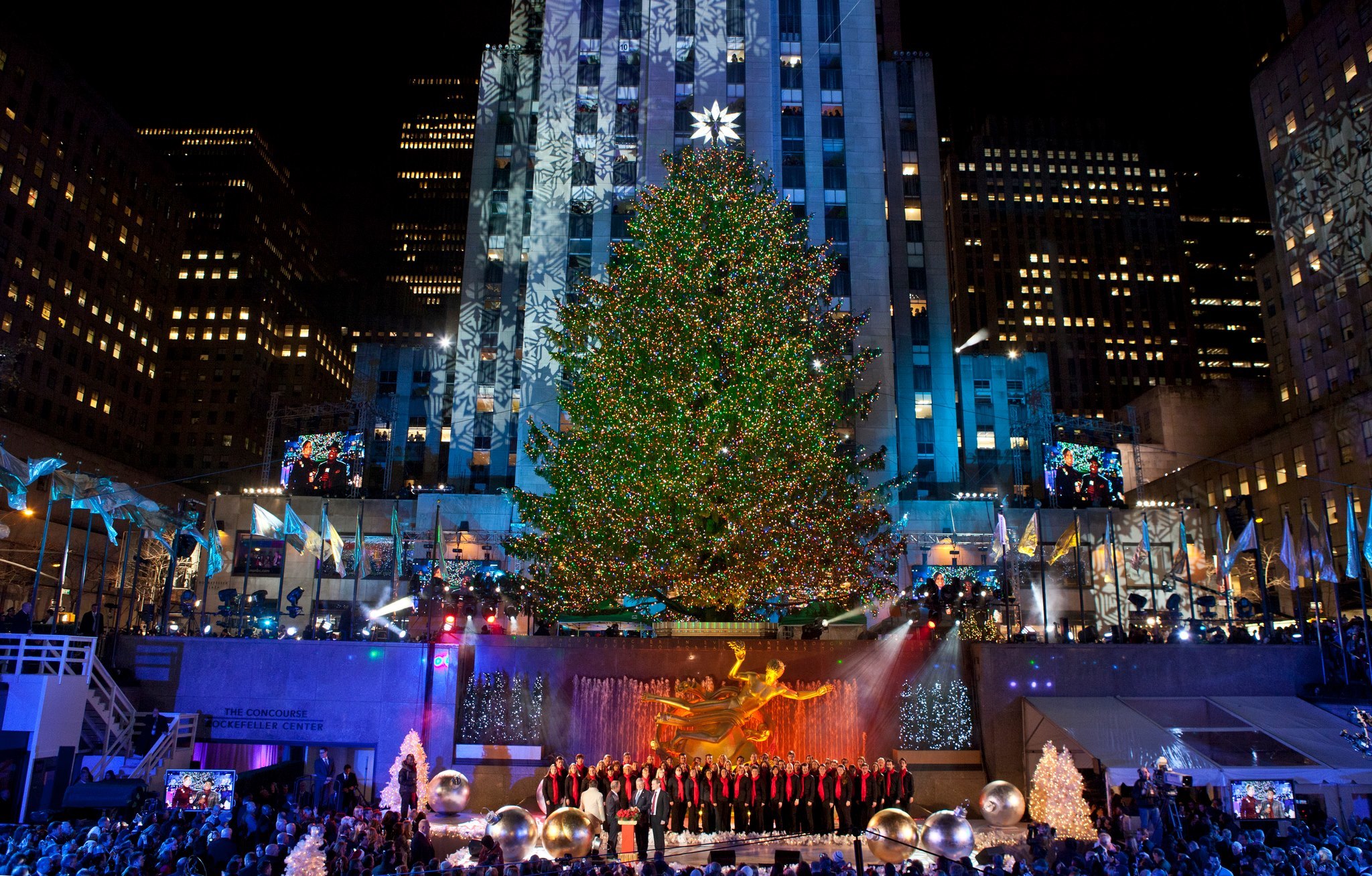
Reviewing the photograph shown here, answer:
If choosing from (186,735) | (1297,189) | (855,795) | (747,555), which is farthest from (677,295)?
(1297,189)

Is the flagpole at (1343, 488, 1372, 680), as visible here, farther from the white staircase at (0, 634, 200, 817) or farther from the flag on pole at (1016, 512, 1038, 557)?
the white staircase at (0, 634, 200, 817)

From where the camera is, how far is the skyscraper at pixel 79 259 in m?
78.6

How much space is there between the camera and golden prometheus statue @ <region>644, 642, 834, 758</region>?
2258 cm

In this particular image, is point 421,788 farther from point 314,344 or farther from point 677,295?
point 314,344

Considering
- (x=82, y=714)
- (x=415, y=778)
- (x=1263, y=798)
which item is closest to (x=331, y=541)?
(x=82, y=714)

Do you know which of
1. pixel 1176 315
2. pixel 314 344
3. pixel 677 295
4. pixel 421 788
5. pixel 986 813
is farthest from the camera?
pixel 314 344

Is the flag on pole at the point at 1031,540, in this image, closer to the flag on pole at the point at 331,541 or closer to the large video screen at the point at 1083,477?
the flag on pole at the point at 331,541

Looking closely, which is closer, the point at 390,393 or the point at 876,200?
the point at 876,200

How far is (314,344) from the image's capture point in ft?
449

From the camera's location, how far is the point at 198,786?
21.1 m

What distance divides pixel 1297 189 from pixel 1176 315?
220 ft

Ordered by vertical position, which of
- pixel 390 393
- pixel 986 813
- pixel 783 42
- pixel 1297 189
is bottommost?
pixel 986 813

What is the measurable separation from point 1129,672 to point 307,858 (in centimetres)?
2012

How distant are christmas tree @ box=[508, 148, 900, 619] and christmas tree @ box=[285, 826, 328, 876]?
12.5m
